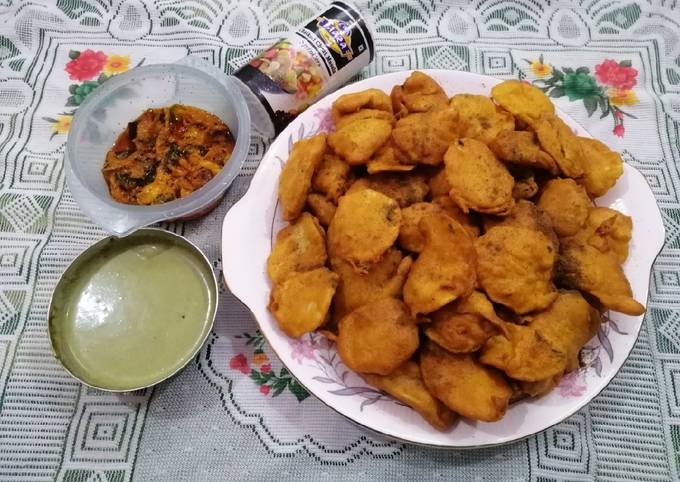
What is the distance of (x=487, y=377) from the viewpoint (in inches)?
36.1

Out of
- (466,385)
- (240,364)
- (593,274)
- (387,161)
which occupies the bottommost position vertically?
(240,364)

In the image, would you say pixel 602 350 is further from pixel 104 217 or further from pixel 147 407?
pixel 104 217

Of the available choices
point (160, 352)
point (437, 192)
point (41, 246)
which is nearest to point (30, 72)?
point (41, 246)

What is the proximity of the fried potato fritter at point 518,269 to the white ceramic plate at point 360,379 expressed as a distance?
0.18m

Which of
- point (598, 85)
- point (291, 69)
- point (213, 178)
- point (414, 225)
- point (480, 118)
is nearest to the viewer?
point (414, 225)

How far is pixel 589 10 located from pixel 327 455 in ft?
5.29

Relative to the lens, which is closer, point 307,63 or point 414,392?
point 414,392

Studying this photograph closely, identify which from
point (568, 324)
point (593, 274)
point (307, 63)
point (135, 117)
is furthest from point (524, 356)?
point (135, 117)

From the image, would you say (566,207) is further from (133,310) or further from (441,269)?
(133,310)

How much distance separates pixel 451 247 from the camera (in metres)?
0.92

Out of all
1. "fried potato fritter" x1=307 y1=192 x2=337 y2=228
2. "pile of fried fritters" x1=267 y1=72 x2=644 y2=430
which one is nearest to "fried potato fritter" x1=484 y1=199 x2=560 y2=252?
"pile of fried fritters" x1=267 y1=72 x2=644 y2=430

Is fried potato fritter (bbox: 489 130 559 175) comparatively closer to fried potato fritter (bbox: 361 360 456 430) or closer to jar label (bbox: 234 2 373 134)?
fried potato fritter (bbox: 361 360 456 430)

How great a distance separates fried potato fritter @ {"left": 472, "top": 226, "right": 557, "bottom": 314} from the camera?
3.03ft

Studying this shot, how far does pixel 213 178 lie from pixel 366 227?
48 cm
